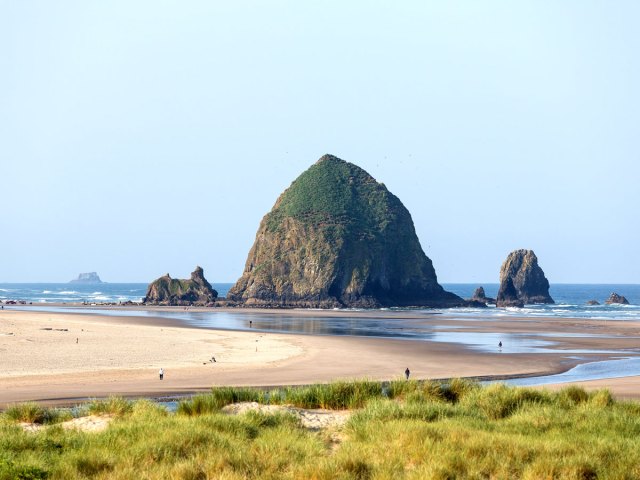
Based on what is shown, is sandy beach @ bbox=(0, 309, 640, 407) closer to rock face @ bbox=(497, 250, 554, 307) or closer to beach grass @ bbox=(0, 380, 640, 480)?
beach grass @ bbox=(0, 380, 640, 480)

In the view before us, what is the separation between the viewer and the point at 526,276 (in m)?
154

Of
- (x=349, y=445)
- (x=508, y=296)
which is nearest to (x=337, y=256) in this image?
(x=508, y=296)

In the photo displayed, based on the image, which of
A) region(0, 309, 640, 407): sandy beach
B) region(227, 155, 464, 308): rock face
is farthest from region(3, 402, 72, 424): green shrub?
region(227, 155, 464, 308): rock face

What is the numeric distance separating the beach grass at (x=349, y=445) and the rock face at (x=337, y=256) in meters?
114

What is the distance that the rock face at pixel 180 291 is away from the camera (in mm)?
132000

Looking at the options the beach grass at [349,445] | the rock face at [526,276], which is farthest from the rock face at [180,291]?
the beach grass at [349,445]

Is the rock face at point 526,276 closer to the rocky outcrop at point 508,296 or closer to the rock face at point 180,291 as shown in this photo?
the rocky outcrop at point 508,296

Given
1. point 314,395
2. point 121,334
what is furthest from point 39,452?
point 121,334

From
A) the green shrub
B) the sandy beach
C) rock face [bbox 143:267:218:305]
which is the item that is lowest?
the sandy beach

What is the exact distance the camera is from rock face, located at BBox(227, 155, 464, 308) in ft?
438

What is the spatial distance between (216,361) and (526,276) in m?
126

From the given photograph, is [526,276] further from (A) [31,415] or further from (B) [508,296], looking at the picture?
→ (A) [31,415]

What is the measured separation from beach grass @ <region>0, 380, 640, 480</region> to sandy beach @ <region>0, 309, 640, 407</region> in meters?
11.3

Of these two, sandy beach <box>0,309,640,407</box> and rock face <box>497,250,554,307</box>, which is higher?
rock face <box>497,250,554,307</box>
